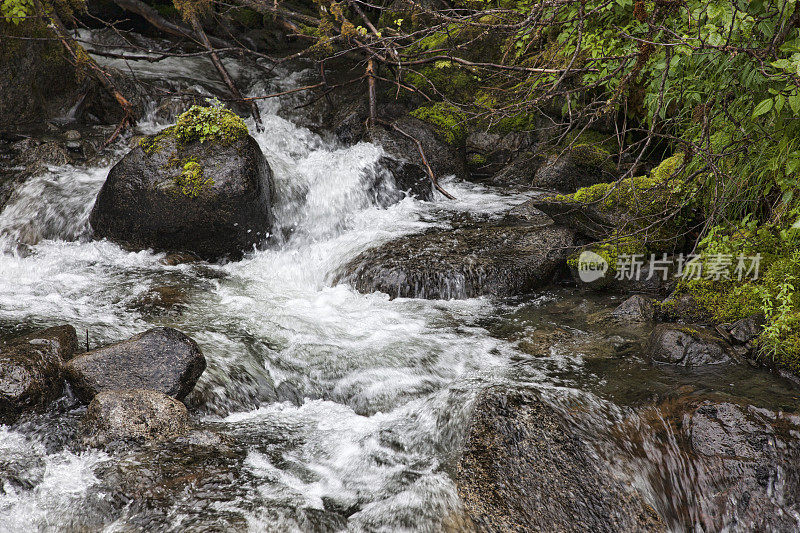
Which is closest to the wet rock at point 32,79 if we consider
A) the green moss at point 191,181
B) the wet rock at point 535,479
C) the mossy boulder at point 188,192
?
the mossy boulder at point 188,192

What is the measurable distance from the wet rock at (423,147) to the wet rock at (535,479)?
709cm

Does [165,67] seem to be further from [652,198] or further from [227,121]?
[652,198]

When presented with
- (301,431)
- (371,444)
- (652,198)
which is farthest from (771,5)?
(301,431)

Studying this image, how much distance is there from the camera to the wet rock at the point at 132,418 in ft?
11.0

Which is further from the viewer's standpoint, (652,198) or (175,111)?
(175,111)

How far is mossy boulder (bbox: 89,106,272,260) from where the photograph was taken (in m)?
7.35

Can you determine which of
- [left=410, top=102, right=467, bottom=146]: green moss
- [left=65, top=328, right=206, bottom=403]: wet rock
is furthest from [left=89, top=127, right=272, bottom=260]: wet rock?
[left=410, top=102, right=467, bottom=146]: green moss

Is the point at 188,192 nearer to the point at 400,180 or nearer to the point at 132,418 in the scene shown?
the point at 400,180

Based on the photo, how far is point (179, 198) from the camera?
7.32m

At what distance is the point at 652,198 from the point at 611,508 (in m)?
4.07

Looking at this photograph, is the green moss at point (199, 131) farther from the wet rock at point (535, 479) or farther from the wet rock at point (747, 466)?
the wet rock at point (747, 466)

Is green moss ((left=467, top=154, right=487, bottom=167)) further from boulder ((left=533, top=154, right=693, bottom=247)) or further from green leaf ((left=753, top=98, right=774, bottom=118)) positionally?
green leaf ((left=753, top=98, right=774, bottom=118))

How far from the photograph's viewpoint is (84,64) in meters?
9.06

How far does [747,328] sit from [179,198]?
697 centimetres
